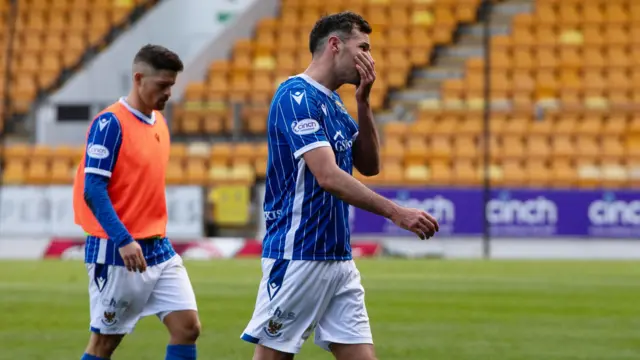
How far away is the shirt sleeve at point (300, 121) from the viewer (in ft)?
18.4

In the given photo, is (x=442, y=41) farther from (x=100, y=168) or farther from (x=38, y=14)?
(x=100, y=168)

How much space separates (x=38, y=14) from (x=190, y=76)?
6018 mm

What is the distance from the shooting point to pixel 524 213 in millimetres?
25188

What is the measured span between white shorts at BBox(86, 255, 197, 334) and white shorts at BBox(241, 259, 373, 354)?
1.35 m

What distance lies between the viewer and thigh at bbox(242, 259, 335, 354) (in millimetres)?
5789

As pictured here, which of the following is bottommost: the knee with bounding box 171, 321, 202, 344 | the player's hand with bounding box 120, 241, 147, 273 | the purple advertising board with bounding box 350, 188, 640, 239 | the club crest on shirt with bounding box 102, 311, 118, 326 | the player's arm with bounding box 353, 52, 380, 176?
the purple advertising board with bounding box 350, 188, 640, 239

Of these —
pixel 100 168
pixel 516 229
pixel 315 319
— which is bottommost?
pixel 516 229

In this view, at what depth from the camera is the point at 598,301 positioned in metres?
14.4

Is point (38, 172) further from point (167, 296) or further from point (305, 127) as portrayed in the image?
point (305, 127)

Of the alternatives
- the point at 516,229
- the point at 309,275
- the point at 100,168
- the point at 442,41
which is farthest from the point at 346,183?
the point at 442,41

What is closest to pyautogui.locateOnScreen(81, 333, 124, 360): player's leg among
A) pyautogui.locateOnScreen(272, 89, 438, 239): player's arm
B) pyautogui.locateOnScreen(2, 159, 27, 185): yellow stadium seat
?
pyautogui.locateOnScreen(272, 89, 438, 239): player's arm

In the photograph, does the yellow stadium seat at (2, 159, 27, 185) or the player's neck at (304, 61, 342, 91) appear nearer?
the player's neck at (304, 61, 342, 91)

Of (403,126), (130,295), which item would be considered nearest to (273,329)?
(130,295)

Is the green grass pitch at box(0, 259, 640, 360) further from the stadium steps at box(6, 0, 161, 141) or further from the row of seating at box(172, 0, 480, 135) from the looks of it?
the stadium steps at box(6, 0, 161, 141)
